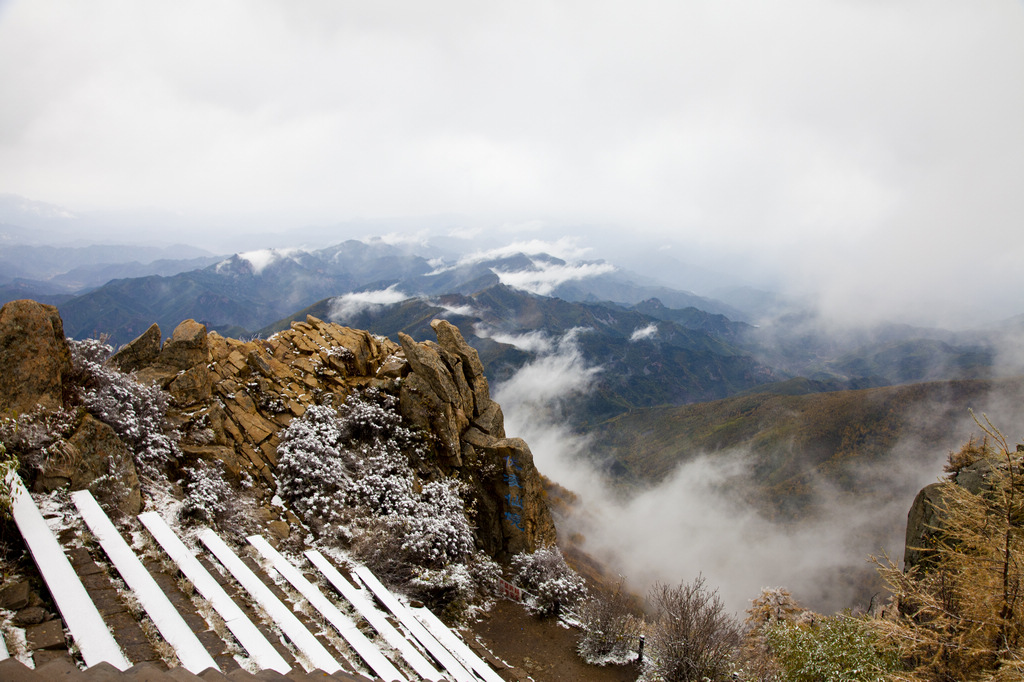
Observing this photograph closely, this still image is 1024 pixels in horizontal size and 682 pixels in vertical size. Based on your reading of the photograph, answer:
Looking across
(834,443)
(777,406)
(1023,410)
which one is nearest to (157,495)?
(834,443)

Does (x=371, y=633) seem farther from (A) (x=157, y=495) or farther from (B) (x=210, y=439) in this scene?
(B) (x=210, y=439)

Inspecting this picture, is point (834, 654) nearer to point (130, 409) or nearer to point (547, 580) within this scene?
point (547, 580)

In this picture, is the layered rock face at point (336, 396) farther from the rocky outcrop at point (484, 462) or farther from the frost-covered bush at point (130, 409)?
the frost-covered bush at point (130, 409)

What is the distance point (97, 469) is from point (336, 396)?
798cm

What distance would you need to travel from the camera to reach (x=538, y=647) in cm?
1295

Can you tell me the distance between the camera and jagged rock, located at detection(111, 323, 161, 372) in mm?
14195

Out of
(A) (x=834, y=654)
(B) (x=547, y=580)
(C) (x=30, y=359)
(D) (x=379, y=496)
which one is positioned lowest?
(B) (x=547, y=580)

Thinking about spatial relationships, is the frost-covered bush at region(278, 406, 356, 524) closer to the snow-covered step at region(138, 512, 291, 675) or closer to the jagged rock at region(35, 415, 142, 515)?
the jagged rock at region(35, 415, 142, 515)

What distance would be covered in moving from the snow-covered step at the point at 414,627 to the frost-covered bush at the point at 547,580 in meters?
5.29

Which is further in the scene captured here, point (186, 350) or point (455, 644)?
point (186, 350)

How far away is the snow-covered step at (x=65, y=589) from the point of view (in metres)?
5.44

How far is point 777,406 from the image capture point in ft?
641

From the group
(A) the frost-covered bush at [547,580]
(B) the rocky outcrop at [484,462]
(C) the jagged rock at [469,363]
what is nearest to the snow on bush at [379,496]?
(B) the rocky outcrop at [484,462]

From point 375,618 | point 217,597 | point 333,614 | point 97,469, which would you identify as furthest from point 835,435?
point 97,469
